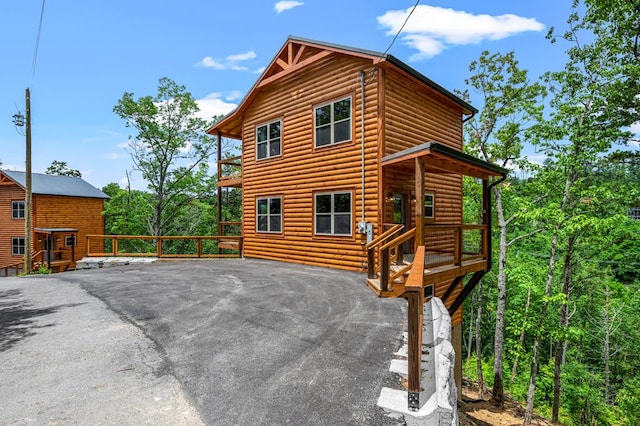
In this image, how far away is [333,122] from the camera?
32.3ft

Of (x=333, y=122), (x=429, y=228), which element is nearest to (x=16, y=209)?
(x=333, y=122)

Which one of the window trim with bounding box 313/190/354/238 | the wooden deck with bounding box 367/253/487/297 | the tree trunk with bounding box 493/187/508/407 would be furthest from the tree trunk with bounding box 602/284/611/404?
the window trim with bounding box 313/190/354/238

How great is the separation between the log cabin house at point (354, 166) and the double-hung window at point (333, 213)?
4cm

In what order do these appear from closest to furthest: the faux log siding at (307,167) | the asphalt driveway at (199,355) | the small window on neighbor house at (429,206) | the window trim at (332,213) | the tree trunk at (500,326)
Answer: the asphalt driveway at (199,355)
the faux log siding at (307,167)
the window trim at (332,213)
the small window on neighbor house at (429,206)
the tree trunk at (500,326)

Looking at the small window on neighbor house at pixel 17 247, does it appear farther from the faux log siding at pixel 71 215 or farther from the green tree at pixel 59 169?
the green tree at pixel 59 169

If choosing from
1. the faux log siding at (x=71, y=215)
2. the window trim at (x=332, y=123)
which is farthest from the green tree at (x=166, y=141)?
the window trim at (x=332, y=123)

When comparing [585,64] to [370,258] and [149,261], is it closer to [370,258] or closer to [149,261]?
[370,258]

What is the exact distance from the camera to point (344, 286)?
290 inches

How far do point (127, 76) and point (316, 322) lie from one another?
21.7 m

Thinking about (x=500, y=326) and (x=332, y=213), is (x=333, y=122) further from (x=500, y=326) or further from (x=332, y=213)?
(x=500, y=326)

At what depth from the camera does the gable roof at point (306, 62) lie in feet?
27.8

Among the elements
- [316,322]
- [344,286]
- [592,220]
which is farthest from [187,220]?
[592,220]

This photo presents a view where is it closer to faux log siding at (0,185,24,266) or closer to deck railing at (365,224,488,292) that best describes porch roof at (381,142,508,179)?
deck railing at (365,224,488,292)

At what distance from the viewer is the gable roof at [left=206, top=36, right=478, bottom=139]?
846 cm
